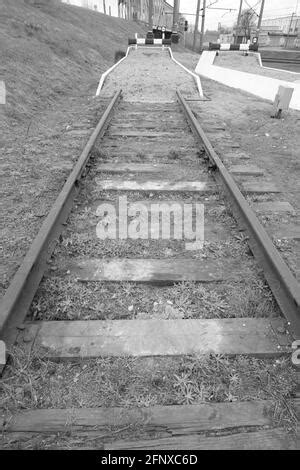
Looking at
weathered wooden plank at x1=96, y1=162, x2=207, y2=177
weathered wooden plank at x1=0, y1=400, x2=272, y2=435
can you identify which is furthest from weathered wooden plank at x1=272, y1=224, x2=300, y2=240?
weathered wooden plank at x1=0, y1=400, x2=272, y2=435

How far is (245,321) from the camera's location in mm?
2436

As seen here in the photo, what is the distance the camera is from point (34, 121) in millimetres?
7273

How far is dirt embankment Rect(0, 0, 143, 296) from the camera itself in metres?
3.74

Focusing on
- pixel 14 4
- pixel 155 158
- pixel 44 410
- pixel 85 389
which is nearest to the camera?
pixel 44 410

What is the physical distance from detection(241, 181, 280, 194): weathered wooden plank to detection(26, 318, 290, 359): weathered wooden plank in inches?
92.3

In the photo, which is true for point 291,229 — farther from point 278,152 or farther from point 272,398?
point 278,152

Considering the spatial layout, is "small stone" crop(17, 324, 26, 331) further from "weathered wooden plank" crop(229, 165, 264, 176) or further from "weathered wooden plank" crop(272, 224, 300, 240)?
"weathered wooden plank" crop(229, 165, 264, 176)

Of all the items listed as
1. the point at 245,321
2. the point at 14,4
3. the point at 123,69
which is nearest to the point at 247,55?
the point at 123,69

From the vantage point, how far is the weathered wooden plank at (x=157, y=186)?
434 centimetres

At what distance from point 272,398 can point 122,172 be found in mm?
3568

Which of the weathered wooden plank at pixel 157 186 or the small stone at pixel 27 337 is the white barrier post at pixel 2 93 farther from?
the small stone at pixel 27 337

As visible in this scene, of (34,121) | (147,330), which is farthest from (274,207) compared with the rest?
(34,121)

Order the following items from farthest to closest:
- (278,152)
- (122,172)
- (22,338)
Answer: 1. (278,152)
2. (122,172)
3. (22,338)

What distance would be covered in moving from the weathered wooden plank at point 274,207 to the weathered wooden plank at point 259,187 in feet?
1.01
